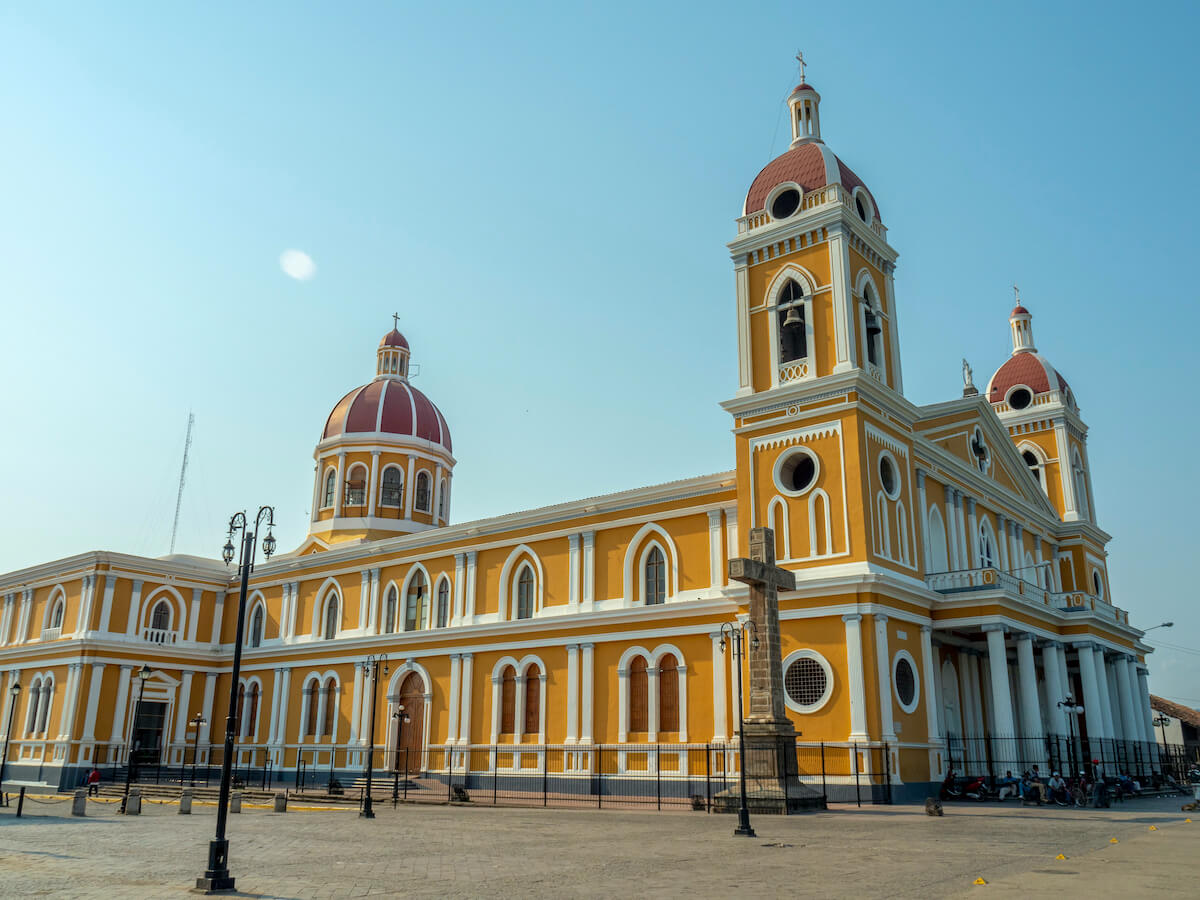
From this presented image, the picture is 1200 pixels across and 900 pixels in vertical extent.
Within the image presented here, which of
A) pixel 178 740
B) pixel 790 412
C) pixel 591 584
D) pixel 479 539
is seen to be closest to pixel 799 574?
pixel 790 412

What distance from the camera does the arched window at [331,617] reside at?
137ft

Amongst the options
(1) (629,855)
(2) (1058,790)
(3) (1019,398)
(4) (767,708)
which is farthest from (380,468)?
(1) (629,855)

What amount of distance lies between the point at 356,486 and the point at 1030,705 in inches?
1214

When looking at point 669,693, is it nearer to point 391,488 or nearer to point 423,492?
point 391,488

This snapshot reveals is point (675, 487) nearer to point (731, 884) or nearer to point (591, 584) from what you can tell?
point (591, 584)

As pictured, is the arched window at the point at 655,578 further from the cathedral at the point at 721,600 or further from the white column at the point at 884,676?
the white column at the point at 884,676

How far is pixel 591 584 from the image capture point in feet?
109

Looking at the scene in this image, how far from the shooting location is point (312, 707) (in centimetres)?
4091

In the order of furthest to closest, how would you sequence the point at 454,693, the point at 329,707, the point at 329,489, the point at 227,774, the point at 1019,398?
the point at 329,489
the point at 1019,398
the point at 329,707
the point at 454,693
the point at 227,774

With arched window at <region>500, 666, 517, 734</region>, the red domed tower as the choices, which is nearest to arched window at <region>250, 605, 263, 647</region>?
the red domed tower

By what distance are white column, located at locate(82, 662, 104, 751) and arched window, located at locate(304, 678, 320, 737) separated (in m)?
9.05

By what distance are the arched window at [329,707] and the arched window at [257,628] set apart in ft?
18.8

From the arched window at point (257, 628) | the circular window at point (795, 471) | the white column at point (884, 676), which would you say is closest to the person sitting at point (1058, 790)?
the white column at point (884, 676)

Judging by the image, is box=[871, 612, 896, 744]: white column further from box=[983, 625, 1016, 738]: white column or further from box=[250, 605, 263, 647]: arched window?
box=[250, 605, 263, 647]: arched window
